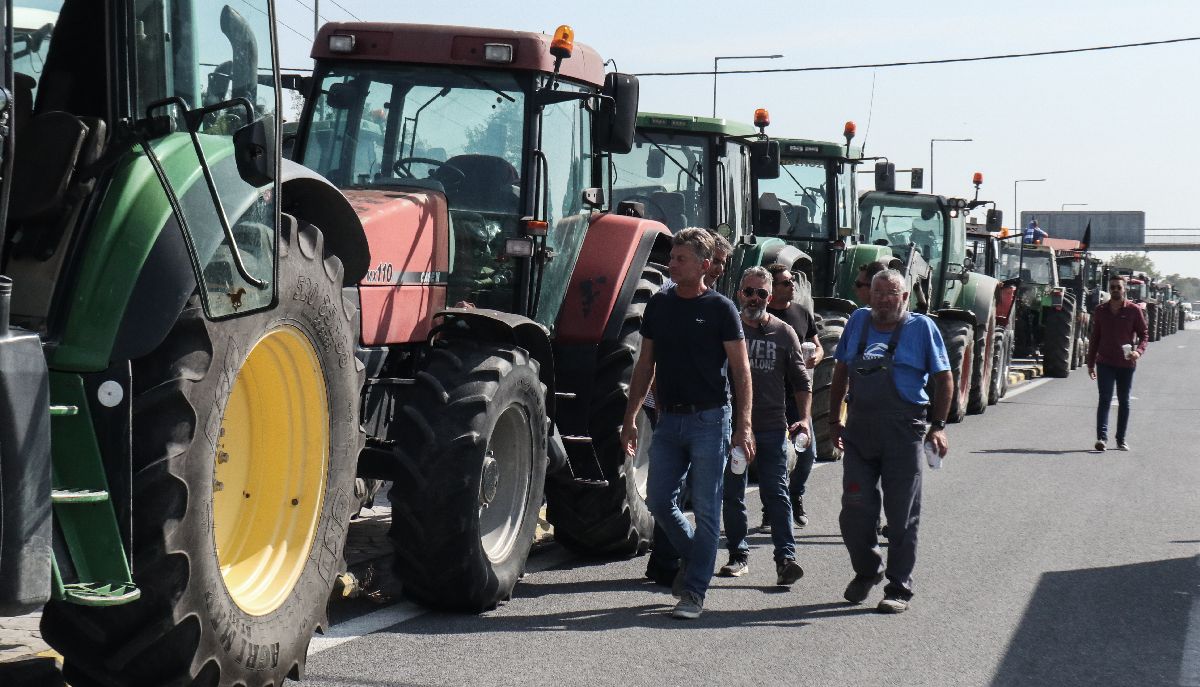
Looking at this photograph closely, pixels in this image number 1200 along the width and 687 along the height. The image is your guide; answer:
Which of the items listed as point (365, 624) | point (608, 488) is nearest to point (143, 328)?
point (365, 624)

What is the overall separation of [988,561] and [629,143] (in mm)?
3298

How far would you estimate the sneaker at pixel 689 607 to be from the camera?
23.4 ft

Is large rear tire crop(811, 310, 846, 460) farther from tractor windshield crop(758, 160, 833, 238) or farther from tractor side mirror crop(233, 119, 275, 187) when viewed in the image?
tractor side mirror crop(233, 119, 275, 187)

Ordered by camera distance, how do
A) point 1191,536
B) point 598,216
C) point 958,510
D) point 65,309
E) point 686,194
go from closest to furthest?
point 65,309, point 598,216, point 1191,536, point 958,510, point 686,194

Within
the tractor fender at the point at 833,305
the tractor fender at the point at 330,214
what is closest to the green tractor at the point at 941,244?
the tractor fender at the point at 833,305

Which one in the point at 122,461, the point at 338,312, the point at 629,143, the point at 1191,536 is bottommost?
the point at 1191,536

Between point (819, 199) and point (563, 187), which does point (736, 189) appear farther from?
point (563, 187)

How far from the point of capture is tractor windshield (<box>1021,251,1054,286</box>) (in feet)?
94.1

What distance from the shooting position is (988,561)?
8.88m

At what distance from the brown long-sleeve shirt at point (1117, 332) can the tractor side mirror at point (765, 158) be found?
15.6 feet

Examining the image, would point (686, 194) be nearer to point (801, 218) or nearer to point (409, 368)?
point (801, 218)

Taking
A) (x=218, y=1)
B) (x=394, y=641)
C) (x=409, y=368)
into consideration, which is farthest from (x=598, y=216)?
(x=218, y=1)

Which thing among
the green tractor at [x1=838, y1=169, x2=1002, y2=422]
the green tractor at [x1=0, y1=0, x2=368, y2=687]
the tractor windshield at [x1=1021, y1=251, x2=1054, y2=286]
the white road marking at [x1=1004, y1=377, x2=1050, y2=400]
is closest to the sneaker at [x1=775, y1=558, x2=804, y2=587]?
the green tractor at [x1=0, y1=0, x2=368, y2=687]

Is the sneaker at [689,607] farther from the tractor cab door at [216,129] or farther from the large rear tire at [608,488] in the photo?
the tractor cab door at [216,129]
